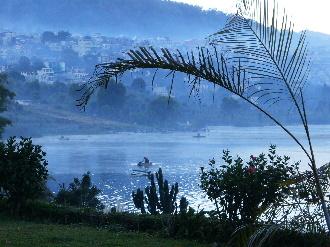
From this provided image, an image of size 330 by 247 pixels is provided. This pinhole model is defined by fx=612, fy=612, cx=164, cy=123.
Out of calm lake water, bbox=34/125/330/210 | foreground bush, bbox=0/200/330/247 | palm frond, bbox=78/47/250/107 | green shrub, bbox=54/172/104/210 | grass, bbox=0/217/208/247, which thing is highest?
calm lake water, bbox=34/125/330/210

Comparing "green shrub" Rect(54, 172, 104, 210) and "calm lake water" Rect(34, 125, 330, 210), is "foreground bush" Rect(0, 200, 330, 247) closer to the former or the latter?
"green shrub" Rect(54, 172, 104, 210)

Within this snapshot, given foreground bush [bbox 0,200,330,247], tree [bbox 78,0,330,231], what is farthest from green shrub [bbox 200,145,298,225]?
tree [bbox 78,0,330,231]

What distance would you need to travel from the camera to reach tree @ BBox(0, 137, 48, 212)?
24.4ft

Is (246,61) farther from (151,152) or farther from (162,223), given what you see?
(151,152)

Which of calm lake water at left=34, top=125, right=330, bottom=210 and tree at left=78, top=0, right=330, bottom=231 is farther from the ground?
calm lake water at left=34, top=125, right=330, bottom=210

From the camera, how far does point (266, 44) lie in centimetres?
371

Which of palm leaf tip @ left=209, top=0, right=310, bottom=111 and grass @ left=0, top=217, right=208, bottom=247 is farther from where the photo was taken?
grass @ left=0, top=217, right=208, bottom=247

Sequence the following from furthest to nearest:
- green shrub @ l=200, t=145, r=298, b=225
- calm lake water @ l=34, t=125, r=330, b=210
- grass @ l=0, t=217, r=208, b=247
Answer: calm lake water @ l=34, t=125, r=330, b=210 → green shrub @ l=200, t=145, r=298, b=225 → grass @ l=0, t=217, r=208, b=247

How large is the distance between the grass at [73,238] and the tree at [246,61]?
2224mm

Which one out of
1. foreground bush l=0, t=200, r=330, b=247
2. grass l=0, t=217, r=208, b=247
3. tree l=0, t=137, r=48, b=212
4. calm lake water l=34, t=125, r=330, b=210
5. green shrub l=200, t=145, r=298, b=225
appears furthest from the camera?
calm lake water l=34, t=125, r=330, b=210

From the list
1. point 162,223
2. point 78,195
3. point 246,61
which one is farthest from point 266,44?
point 78,195

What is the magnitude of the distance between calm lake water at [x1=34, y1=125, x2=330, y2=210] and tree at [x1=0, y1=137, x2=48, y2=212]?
54.2 ft

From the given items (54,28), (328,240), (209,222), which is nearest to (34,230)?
(209,222)

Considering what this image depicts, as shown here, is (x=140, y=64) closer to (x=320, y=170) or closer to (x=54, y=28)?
(x=320, y=170)
